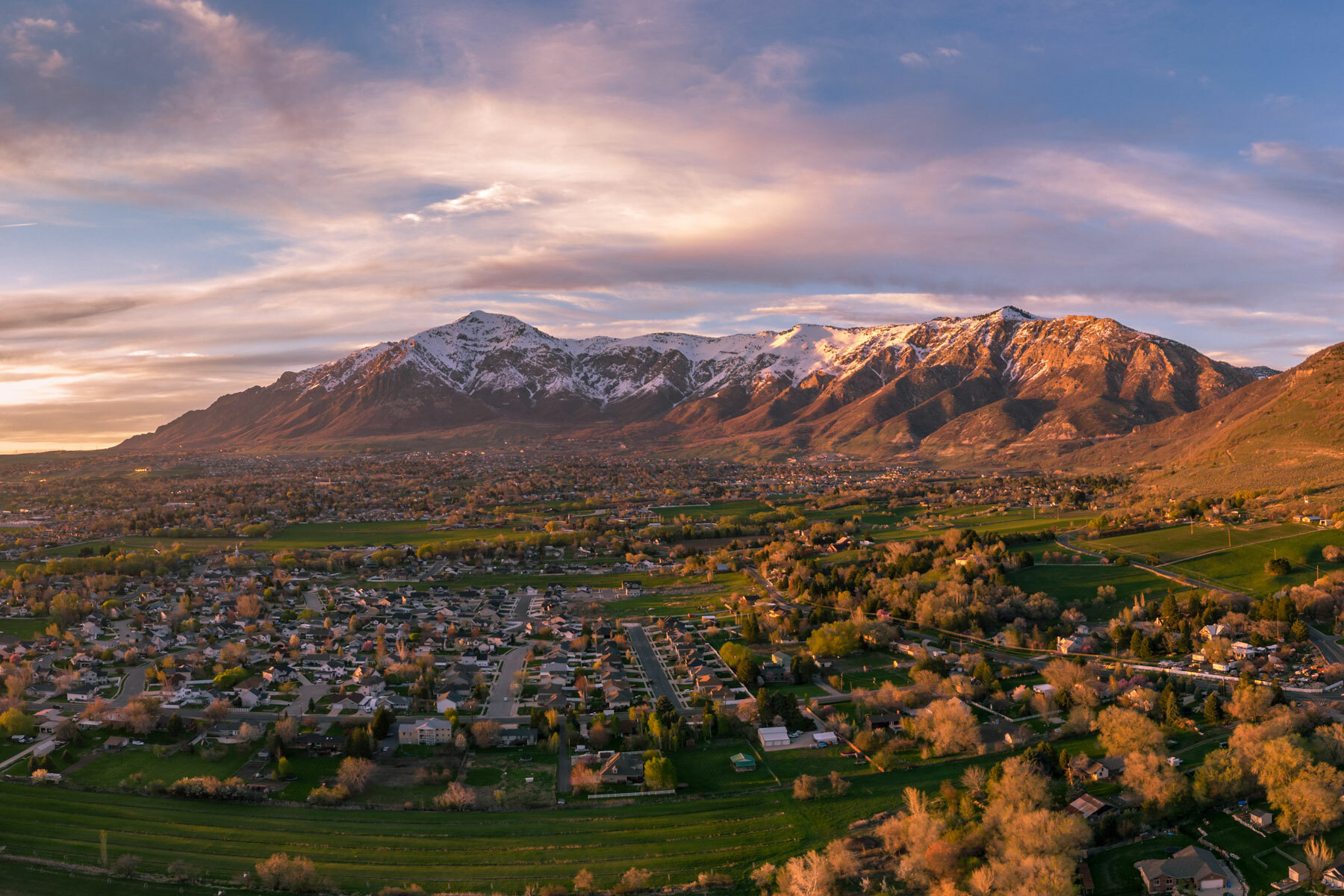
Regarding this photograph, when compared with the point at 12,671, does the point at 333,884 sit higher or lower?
lower

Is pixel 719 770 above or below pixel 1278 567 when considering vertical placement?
below

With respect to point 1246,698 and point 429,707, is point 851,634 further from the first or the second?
point 429,707

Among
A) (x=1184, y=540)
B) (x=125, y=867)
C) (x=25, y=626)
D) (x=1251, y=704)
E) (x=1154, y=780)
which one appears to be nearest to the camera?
(x=125, y=867)

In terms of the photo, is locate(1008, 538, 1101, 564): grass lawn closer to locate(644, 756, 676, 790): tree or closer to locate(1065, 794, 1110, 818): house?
locate(1065, 794, 1110, 818): house

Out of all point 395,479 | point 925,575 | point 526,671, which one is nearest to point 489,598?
point 526,671

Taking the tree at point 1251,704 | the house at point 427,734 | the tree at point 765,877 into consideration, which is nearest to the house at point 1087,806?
the tree at point 765,877

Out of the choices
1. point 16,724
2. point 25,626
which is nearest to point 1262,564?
point 16,724

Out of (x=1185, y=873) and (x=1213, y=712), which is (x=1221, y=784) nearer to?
(x=1185, y=873)
